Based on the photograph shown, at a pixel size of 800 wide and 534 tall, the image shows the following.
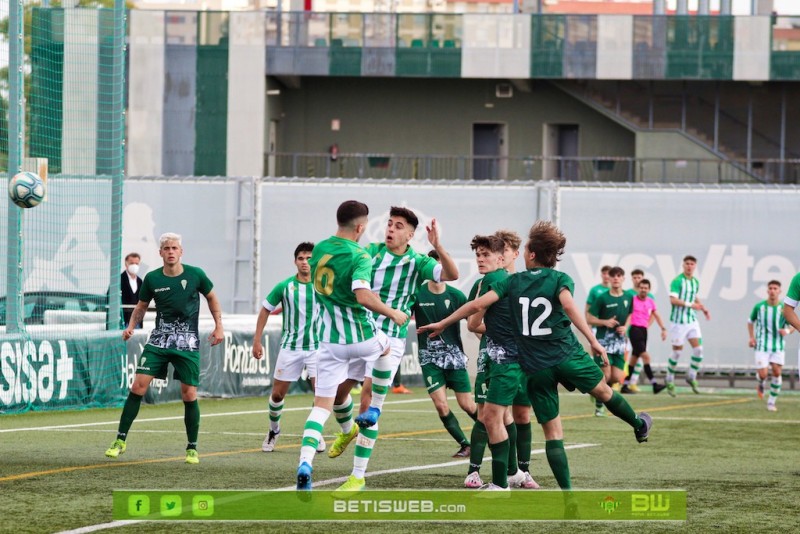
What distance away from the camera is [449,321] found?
10156 mm

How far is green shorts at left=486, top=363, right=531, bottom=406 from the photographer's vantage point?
9.36m

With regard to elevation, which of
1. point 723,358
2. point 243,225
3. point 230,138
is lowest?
point 723,358

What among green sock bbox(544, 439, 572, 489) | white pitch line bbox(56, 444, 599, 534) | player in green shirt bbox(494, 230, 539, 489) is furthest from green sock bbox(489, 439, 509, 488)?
white pitch line bbox(56, 444, 599, 534)

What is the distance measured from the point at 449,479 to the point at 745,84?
3500 centimetres

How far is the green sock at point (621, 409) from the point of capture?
943cm

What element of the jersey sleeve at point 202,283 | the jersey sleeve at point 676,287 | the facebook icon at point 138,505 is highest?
the jersey sleeve at point 202,283

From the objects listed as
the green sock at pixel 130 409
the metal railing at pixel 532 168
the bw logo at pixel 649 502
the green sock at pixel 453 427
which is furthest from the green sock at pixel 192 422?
the metal railing at pixel 532 168

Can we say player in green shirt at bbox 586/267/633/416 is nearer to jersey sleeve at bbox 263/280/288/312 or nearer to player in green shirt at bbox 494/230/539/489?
jersey sleeve at bbox 263/280/288/312

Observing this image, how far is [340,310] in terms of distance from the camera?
31.1ft

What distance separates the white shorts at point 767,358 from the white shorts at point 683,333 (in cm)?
220

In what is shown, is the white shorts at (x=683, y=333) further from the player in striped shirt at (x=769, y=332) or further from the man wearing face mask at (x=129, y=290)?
the man wearing face mask at (x=129, y=290)

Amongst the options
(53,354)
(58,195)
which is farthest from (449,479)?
(58,195)

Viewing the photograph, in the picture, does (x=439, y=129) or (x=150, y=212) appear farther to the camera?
(x=439, y=129)

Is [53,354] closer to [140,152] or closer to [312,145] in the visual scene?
[140,152]
